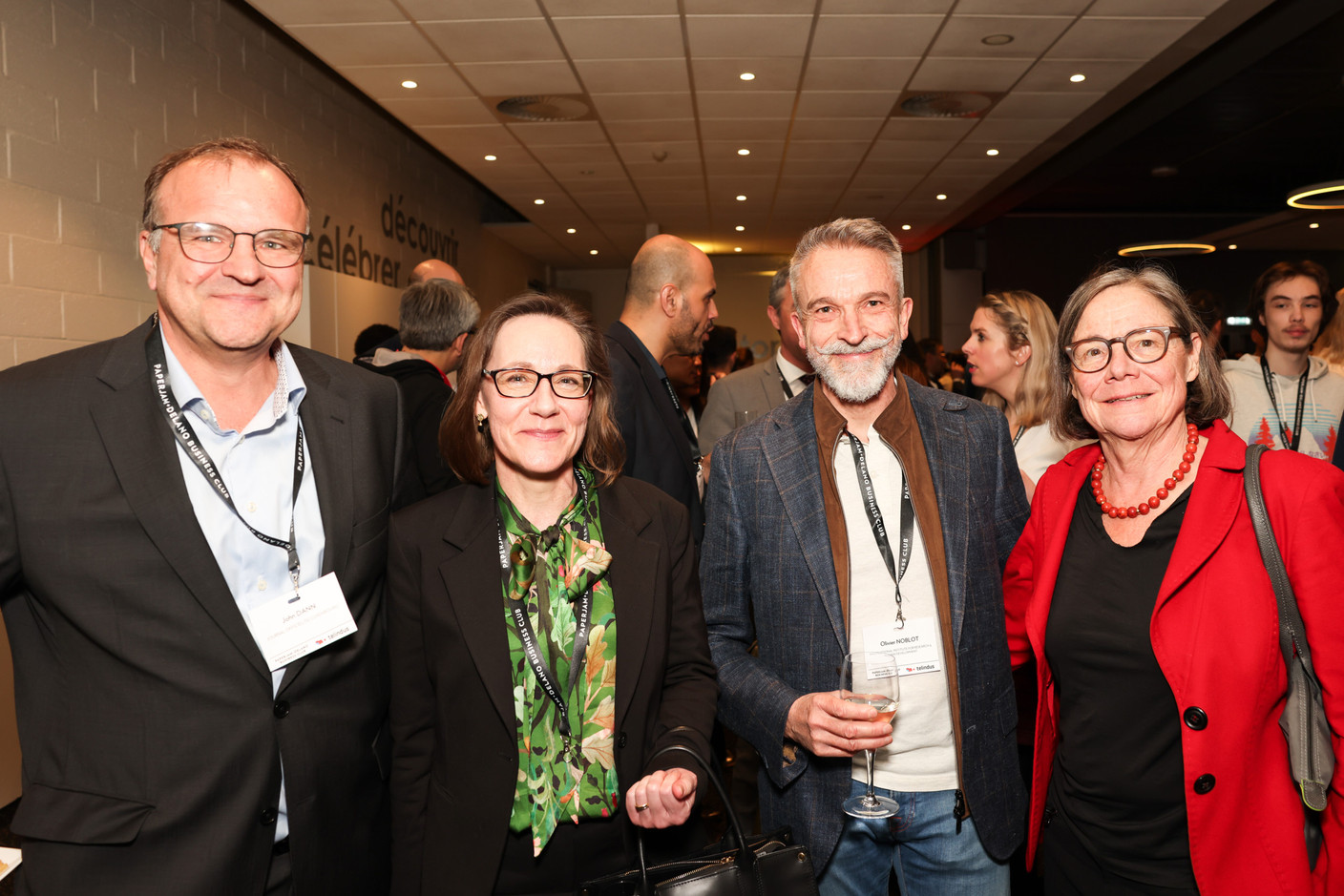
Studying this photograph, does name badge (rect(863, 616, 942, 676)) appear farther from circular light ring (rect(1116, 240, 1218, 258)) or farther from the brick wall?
circular light ring (rect(1116, 240, 1218, 258))

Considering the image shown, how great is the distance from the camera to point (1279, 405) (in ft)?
12.0

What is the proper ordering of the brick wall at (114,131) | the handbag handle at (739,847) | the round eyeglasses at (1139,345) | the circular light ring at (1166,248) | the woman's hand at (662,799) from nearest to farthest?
the handbag handle at (739,847) < the woman's hand at (662,799) < the round eyeglasses at (1139,345) < the brick wall at (114,131) < the circular light ring at (1166,248)

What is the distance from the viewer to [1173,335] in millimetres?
1580

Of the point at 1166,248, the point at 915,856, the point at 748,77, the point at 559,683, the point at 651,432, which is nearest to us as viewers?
the point at 559,683

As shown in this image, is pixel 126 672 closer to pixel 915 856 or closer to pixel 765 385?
pixel 915 856

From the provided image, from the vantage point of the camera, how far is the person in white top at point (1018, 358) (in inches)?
115

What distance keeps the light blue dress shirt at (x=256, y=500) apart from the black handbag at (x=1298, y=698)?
1.63 metres

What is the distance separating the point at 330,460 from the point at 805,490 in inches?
36.0

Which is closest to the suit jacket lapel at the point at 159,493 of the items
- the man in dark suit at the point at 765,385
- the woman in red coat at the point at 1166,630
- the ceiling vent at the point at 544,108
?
the woman in red coat at the point at 1166,630

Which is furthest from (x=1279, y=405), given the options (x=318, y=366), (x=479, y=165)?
(x=479, y=165)

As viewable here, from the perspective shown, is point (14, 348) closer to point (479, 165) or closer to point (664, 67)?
point (664, 67)

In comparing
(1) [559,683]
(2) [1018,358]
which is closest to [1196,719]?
(1) [559,683]

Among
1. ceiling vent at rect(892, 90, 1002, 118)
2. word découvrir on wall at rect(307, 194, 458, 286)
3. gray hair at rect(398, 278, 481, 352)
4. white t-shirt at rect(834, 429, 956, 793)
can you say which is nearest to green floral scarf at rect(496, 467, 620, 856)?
white t-shirt at rect(834, 429, 956, 793)

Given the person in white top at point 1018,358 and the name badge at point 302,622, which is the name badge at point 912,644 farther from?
the person in white top at point 1018,358
